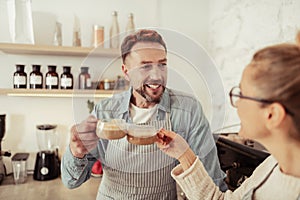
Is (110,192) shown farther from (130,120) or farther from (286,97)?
(286,97)

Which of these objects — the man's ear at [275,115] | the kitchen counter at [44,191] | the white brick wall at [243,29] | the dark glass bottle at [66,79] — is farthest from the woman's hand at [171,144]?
the dark glass bottle at [66,79]

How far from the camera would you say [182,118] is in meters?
0.84

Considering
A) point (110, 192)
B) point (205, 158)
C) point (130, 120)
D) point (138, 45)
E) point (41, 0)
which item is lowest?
point (110, 192)

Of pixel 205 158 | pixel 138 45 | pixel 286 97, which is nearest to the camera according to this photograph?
pixel 286 97

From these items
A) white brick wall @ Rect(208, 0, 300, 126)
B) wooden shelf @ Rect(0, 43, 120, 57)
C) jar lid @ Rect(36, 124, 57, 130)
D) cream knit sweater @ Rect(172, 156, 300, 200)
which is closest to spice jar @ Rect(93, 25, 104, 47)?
wooden shelf @ Rect(0, 43, 120, 57)

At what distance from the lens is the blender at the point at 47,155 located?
5.98 feet

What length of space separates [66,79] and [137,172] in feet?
3.63

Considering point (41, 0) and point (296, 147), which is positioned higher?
point (41, 0)

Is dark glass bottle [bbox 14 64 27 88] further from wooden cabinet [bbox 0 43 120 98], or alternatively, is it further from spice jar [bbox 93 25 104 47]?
spice jar [bbox 93 25 104 47]

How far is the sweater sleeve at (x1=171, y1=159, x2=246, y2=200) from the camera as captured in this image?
2.48 ft

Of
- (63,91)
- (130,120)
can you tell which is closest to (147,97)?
(130,120)

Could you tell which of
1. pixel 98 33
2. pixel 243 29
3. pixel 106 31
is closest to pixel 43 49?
pixel 98 33

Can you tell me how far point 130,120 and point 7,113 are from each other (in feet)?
4.74

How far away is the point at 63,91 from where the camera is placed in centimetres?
178
